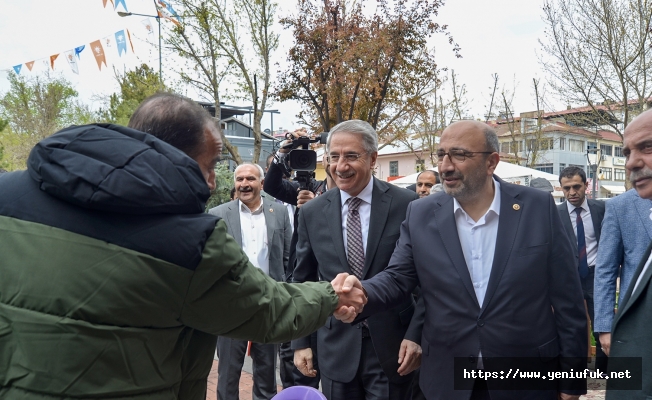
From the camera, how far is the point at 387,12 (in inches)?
534

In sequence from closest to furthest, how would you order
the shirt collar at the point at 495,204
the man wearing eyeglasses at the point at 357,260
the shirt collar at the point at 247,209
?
the shirt collar at the point at 495,204, the man wearing eyeglasses at the point at 357,260, the shirt collar at the point at 247,209

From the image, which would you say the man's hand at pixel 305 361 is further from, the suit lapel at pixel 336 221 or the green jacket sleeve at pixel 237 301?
the green jacket sleeve at pixel 237 301

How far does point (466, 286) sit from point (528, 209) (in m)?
0.53

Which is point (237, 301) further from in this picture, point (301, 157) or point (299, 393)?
point (301, 157)

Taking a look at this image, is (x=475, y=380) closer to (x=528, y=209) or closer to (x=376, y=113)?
(x=528, y=209)

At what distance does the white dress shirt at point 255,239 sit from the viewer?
5.68 metres

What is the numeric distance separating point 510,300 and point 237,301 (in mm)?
1473

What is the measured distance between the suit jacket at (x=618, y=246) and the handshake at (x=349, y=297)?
2221 millimetres

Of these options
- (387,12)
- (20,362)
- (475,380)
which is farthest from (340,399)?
(387,12)

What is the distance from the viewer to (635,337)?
2090 mm

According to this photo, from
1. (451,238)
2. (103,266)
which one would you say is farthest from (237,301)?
(451,238)

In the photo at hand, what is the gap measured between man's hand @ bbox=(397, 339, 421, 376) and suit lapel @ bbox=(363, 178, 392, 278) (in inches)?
19.0

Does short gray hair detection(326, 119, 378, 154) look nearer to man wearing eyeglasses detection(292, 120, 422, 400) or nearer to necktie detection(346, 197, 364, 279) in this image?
man wearing eyeglasses detection(292, 120, 422, 400)

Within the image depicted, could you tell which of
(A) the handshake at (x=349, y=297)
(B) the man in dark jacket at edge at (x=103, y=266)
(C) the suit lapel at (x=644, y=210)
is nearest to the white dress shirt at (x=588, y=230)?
(C) the suit lapel at (x=644, y=210)
